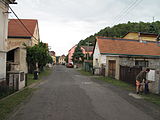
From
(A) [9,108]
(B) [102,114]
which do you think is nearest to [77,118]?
(B) [102,114]

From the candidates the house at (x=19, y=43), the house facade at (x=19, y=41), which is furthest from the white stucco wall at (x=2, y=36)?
the house facade at (x=19, y=41)

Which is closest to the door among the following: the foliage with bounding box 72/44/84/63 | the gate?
the gate

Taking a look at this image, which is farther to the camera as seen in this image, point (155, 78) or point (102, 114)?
point (155, 78)

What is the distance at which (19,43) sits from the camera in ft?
84.0

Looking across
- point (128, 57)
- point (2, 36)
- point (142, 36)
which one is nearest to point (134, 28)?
point (142, 36)

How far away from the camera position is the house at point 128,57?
1339 cm

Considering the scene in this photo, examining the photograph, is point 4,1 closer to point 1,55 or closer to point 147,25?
point 1,55

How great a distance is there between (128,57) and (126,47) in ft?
35.9

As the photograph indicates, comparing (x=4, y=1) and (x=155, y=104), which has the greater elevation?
(x=4, y=1)

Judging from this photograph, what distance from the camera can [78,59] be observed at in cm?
5425

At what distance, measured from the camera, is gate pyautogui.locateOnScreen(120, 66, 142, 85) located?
13392mm

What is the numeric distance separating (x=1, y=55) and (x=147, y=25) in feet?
145

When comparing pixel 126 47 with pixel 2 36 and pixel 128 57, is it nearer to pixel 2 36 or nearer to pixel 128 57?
pixel 128 57

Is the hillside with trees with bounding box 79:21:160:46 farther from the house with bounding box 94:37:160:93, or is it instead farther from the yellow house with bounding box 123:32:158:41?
the house with bounding box 94:37:160:93
